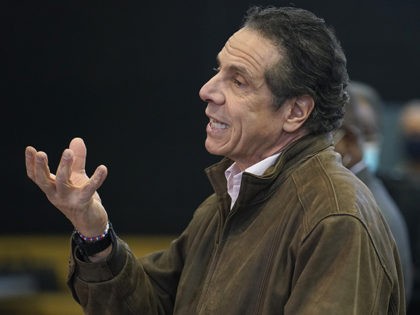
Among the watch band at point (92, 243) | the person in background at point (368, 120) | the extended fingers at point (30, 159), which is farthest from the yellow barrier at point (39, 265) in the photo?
the extended fingers at point (30, 159)

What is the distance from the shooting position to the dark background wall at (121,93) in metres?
6.20

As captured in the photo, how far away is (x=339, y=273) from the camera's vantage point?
92.4 inches

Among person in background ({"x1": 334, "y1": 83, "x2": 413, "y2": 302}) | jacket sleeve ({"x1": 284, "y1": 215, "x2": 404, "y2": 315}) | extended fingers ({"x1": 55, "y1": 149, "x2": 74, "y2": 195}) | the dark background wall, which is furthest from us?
the dark background wall

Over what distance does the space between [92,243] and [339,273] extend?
815 millimetres

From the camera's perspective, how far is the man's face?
8.95 ft

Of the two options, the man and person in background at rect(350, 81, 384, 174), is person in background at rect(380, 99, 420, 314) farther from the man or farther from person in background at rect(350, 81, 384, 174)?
the man

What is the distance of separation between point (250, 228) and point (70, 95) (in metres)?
3.77

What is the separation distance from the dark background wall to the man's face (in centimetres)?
342

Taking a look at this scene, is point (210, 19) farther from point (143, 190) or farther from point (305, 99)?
point (305, 99)

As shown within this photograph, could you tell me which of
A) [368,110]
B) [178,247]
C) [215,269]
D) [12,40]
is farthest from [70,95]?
[215,269]

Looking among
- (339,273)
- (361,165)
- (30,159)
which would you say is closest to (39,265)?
(361,165)

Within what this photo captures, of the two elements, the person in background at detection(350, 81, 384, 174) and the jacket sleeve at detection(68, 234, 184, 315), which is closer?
the jacket sleeve at detection(68, 234, 184, 315)

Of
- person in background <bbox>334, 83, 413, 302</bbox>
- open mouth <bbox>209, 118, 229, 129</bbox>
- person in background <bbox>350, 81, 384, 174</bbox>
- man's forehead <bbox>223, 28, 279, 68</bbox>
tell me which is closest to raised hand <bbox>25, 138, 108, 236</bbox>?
open mouth <bbox>209, 118, 229, 129</bbox>

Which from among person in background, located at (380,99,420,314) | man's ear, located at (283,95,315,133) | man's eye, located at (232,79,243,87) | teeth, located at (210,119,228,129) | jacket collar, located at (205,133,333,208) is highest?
man's eye, located at (232,79,243,87)
